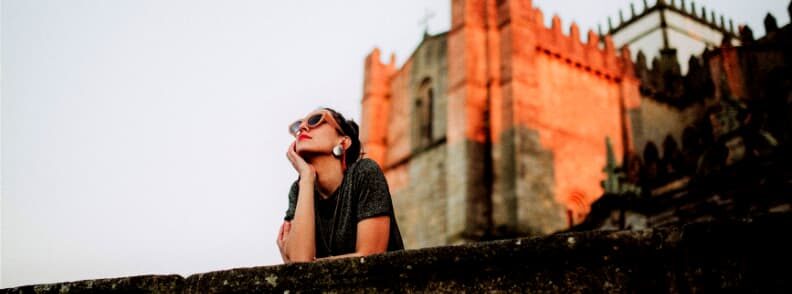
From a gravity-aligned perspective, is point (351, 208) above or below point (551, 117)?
below

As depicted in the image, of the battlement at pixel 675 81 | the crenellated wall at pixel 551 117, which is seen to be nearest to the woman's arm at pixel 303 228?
the crenellated wall at pixel 551 117

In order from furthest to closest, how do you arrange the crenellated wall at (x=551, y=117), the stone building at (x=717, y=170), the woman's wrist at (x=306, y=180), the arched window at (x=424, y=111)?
the arched window at (x=424, y=111) → the crenellated wall at (x=551, y=117) → the stone building at (x=717, y=170) → the woman's wrist at (x=306, y=180)

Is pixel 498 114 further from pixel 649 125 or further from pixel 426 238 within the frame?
pixel 649 125

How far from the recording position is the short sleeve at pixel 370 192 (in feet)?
11.2

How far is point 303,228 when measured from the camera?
134 inches

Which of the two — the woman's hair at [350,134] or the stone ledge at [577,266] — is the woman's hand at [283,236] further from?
the stone ledge at [577,266]

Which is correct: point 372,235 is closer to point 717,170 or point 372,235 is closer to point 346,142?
point 346,142

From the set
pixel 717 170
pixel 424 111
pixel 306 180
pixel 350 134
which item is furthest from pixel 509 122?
pixel 306 180

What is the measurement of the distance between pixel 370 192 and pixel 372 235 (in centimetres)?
23

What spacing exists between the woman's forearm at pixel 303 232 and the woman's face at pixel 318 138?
0.25m

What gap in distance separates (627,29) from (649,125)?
1174 centimetres

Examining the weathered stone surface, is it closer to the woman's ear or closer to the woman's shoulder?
the woman's shoulder

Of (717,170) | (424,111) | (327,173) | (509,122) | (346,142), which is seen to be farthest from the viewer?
(424,111)

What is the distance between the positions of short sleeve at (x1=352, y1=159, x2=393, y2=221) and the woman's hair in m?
0.22
